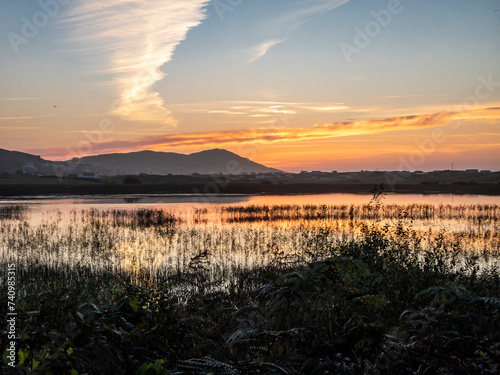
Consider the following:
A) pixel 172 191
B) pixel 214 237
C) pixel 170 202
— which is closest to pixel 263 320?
pixel 214 237

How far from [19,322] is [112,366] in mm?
2193

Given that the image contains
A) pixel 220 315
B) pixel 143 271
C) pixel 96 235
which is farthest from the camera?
pixel 96 235

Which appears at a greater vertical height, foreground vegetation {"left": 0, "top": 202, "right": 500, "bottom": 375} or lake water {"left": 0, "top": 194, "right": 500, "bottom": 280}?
foreground vegetation {"left": 0, "top": 202, "right": 500, "bottom": 375}

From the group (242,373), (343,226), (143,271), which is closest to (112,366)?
(242,373)

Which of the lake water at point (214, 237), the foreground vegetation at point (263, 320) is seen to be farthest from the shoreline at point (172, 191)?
the foreground vegetation at point (263, 320)

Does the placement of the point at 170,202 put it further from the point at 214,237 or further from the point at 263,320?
the point at 263,320

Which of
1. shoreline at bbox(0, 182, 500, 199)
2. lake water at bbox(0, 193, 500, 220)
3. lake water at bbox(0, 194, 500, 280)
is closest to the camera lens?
lake water at bbox(0, 194, 500, 280)

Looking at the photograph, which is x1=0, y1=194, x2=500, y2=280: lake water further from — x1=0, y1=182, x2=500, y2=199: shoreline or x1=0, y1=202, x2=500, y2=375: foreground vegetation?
x1=0, y1=182, x2=500, y2=199: shoreline

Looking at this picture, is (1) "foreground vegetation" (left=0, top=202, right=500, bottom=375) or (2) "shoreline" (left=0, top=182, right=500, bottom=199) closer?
(1) "foreground vegetation" (left=0, top=202, right=500, bottom=375)

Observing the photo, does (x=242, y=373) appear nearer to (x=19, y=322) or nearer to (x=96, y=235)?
(x=19, y=322)

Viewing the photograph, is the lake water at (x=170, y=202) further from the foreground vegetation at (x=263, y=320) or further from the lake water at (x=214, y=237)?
the foreground vegetation at (x=263, y=320)

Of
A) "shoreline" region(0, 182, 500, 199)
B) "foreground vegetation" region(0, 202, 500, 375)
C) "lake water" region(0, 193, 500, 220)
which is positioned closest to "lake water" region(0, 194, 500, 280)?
"foreground vegetation" region(0, 202, 500, 375)

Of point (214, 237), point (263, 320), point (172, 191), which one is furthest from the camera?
point (172, 191)

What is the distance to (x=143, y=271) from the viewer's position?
17500mm
